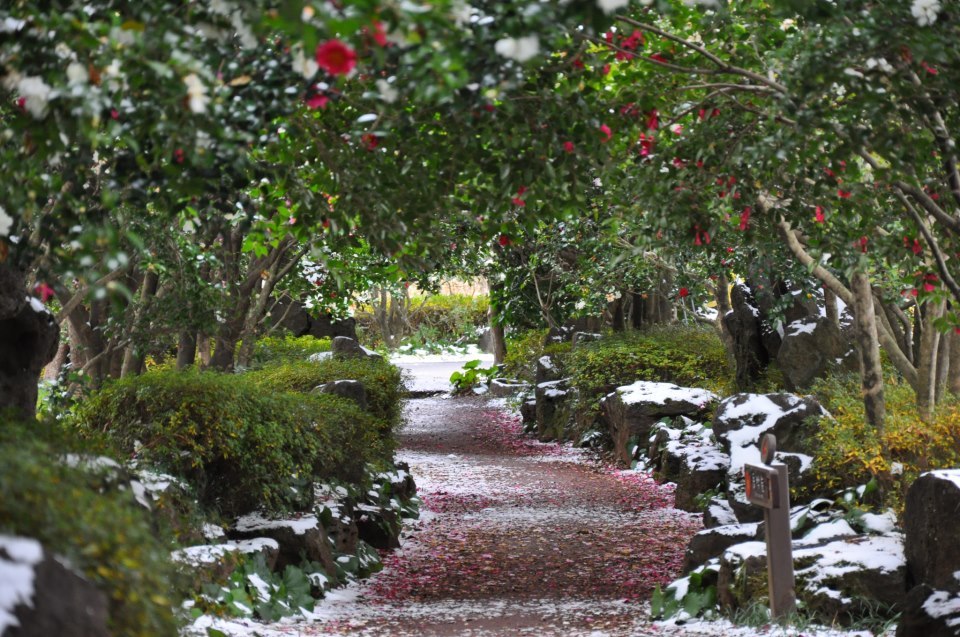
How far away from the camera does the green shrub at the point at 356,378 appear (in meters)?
12.4

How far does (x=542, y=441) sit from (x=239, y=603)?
1216cm

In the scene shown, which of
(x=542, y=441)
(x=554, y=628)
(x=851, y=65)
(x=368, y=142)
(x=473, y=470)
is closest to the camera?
(x=851, y=65)

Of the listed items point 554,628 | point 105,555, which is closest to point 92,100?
point 105,555

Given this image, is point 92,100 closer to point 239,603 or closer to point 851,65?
point 851,65

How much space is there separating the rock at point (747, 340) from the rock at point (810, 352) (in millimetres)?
Result: 1125

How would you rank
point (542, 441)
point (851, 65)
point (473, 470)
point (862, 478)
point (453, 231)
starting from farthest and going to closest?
point (542, 441)
point (473, 470)
point (453, 231)
point (862, 478)
point (851, 65)

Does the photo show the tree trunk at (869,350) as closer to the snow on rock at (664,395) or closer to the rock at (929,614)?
the rock at (929,614)

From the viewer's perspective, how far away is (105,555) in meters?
2.88

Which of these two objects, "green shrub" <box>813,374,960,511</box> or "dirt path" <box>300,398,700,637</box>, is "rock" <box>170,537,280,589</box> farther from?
"green shrub" <box>813,374,960,511</box>

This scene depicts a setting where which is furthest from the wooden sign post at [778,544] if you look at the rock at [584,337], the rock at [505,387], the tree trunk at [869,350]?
the rock at [505,387]

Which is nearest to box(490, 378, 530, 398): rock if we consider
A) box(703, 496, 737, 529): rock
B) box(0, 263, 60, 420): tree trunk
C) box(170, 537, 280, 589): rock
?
box(703, 496, 737, 529): rock

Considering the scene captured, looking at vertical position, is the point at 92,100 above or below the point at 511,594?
above

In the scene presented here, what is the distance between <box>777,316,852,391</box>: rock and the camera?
Result: 11727 millimetres

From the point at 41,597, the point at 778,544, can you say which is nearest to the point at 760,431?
the point at 778,544
